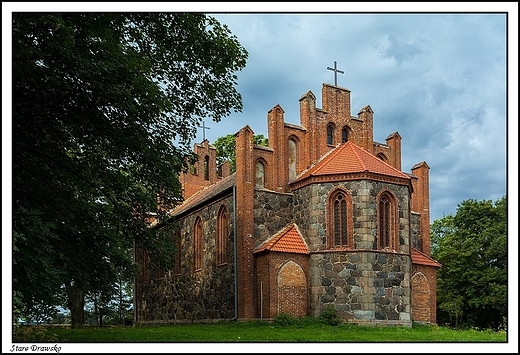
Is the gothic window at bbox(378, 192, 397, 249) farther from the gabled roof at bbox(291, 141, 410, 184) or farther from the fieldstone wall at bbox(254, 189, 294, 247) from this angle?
the fieldstone wall at bbox(254, 189, 294, 247)

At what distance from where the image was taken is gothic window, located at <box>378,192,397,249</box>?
2484 centimetres

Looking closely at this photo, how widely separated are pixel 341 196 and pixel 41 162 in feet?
42.2

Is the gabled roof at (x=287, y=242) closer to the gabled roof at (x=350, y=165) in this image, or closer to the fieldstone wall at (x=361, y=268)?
the fieldstone wall at (x=361, y=268)

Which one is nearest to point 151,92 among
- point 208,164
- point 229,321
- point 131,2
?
point 131,2

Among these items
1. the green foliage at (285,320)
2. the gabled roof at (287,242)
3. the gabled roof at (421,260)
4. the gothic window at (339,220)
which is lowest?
the green foliage at (285,320)

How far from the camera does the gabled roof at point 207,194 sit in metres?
29.2

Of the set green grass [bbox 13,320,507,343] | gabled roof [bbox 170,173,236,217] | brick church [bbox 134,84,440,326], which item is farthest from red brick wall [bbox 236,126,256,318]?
gabled roof [bbox 170,173,236,217]

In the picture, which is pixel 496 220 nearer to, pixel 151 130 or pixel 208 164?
pixel 208 164

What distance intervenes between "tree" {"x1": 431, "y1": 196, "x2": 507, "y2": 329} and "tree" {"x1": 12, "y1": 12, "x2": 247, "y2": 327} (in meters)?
25.4

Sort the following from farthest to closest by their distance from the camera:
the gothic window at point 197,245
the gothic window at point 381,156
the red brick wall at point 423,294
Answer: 1. the gothic window at point 197,245
2. the gothic window at point 381,156
3. the red brick wall at point 423,294

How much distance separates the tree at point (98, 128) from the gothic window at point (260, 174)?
7.45m

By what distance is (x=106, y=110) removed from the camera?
15.4 m

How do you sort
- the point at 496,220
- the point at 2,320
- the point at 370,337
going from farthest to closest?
the point at 496,220
the point at 370,337
the point at 2,320

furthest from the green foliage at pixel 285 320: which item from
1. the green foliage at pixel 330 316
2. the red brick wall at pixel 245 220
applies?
the red brick wall at pixel 245 220
